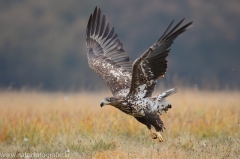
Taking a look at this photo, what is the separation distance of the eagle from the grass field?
619 mm

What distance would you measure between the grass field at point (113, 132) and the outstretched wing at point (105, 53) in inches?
41.5

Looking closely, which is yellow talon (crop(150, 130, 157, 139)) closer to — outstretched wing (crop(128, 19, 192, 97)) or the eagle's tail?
the eagle's tail

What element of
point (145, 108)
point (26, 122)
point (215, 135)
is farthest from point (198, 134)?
point (26, 122)

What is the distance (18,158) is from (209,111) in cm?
493

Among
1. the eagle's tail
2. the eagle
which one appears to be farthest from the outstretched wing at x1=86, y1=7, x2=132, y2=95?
the eagle's tail

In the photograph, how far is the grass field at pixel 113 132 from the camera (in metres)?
7.83

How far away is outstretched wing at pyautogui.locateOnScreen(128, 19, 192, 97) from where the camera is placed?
23.2 feet

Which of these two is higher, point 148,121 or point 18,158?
point 148,121

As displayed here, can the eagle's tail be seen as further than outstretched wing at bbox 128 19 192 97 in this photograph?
Yes

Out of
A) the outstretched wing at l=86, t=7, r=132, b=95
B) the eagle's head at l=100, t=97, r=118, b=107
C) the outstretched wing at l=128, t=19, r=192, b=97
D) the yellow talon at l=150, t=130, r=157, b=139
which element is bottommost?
the yellow talon at l=150, t=130, r=157, b=139

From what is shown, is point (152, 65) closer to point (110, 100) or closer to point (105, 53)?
point (110, 100)

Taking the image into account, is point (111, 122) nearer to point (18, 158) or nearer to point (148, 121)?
point (148, 121)

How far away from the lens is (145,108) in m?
7.84

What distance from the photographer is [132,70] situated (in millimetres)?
7332
